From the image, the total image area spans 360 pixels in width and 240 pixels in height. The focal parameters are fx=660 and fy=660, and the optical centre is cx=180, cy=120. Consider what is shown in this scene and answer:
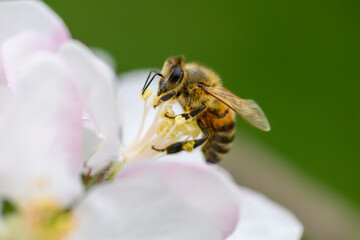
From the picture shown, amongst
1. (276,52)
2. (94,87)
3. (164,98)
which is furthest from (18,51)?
(276,52)

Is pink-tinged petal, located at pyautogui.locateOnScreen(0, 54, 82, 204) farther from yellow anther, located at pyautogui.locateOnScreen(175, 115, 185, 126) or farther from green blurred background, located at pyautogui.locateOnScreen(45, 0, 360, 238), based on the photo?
green blurred background, located at pyautogui.locateOnScreen(45, 0, 360, 238)

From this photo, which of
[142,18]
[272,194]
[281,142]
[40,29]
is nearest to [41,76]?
[40,29]

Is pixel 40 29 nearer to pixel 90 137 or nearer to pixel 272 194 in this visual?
pixel 90 137

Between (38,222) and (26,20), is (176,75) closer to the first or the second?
(26,20)

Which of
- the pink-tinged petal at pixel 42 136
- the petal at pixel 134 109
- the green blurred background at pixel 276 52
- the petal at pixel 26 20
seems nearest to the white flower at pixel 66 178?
the pink-tinged petal at pixel 42 136

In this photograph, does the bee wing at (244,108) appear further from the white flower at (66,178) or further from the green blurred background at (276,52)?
the green blurred background at (276,52)
